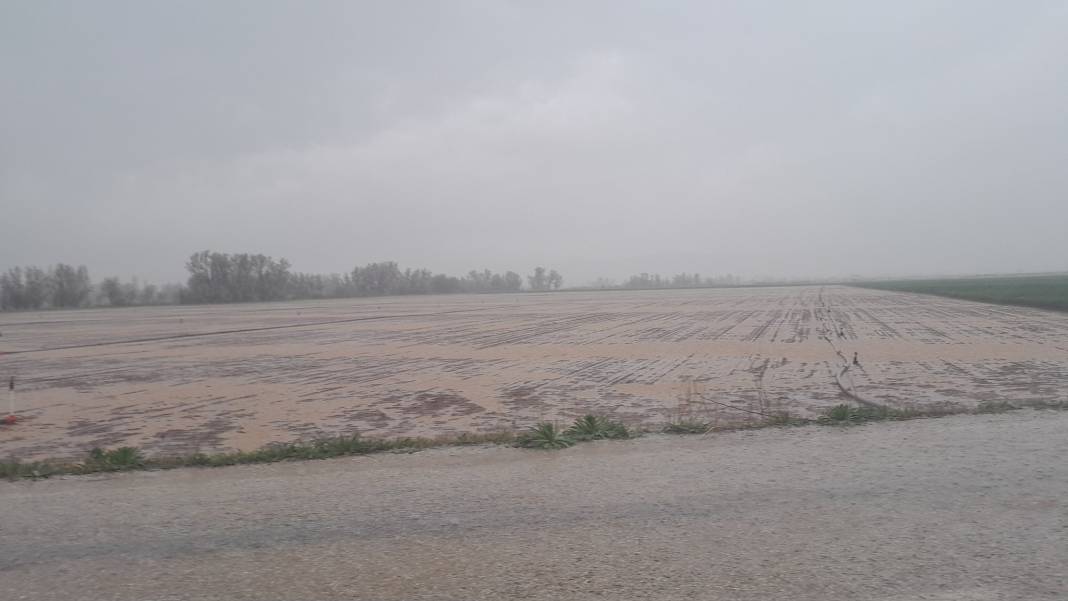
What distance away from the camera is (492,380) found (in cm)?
1661

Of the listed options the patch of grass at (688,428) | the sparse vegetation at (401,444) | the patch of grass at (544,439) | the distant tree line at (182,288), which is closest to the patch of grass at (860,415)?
the sparse vegetation at (401,444)

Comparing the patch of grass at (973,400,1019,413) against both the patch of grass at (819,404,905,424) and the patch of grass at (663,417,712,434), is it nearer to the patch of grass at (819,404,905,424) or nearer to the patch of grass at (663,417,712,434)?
the patch of grass at (819,404,905,424)

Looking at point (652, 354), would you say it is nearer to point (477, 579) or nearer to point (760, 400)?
point (760, 400)

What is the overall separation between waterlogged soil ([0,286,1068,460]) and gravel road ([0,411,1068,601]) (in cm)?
304

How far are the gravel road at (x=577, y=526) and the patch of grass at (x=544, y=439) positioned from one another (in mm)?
394

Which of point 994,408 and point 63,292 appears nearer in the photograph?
point 994,408

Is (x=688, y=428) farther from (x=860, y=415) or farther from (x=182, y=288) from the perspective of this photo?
(x=182, y=288)

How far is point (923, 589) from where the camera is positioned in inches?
160

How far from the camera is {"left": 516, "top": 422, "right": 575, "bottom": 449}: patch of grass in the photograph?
848 centimetres

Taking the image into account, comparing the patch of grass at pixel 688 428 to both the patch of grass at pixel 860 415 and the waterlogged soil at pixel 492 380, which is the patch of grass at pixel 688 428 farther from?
the patch of grass at pixel 860 415

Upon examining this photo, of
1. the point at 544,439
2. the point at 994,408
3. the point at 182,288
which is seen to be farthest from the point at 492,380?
the point at 182,288

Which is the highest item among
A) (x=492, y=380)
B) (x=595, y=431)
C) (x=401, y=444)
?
(x=595, y=431)

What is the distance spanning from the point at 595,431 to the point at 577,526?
11.9 feet

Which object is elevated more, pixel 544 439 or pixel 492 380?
pixel 544 439
